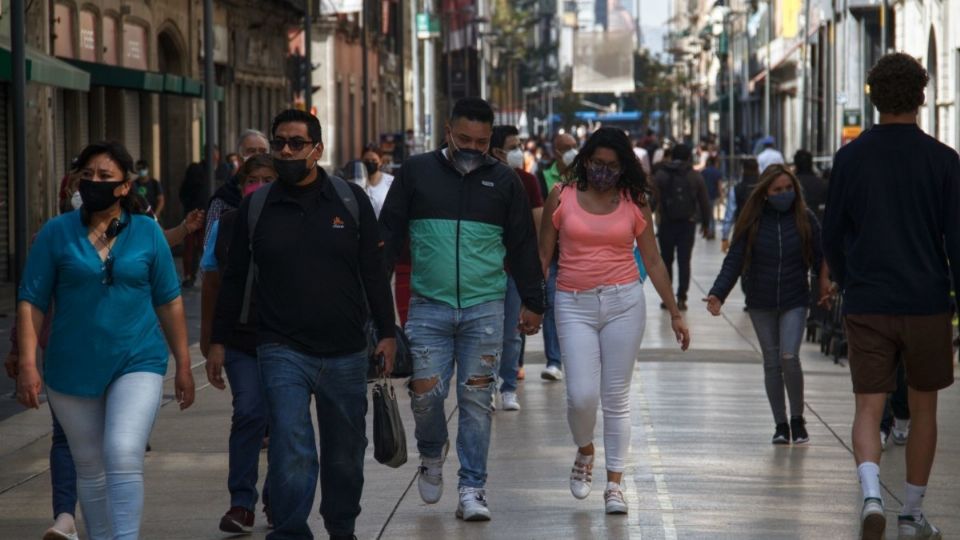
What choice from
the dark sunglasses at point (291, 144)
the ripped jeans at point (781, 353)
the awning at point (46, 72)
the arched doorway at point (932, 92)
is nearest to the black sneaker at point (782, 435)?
the ripped jeans at point (781, 353)

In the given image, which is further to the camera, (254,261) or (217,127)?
(217,127)

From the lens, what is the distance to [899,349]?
817 centimetres

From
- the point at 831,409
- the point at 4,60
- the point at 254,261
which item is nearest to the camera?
the point at 254,261

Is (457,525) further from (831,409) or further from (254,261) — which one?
(831,409)

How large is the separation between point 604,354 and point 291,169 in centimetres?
243

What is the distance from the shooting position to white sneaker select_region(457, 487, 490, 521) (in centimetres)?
902

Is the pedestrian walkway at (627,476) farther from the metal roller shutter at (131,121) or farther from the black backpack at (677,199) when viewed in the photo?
the metal roller shutter at (131,121)

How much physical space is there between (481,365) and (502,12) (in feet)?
438

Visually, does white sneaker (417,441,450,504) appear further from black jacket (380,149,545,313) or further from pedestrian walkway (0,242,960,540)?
black jacket (380,149,545,313)

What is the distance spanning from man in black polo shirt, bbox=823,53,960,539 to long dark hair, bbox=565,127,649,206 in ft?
4.80

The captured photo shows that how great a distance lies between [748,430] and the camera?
12312mm

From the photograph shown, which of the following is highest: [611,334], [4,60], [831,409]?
[4,60]

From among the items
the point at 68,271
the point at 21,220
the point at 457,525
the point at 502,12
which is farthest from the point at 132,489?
the point at 502,12

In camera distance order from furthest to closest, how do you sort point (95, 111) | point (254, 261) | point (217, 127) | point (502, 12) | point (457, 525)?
1. point (502, 12)
2. point (217, 127)
3. point (95, 111)
4. point (457, 525)
5. point (254, 261)
